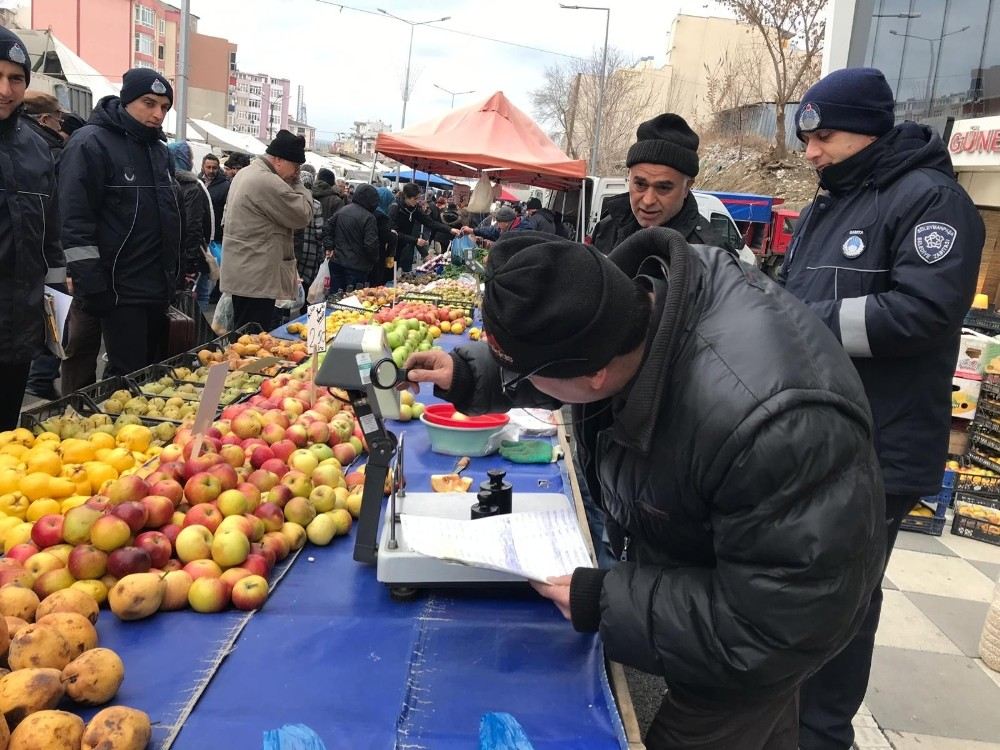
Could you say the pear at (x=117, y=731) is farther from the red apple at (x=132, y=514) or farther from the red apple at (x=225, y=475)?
the red apple at (x=225, y=475)

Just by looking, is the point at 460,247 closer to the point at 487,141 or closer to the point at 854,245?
the point at 487,141

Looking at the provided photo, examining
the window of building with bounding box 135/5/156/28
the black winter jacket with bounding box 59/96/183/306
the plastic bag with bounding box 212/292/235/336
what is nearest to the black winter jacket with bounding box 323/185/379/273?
the plastic bag with bounding box 212/292/235/336

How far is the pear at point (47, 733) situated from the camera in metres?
1.16

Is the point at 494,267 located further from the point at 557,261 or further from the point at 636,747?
the point at 636,747

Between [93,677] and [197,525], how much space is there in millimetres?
595

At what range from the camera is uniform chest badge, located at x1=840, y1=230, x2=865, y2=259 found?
2.35 meters

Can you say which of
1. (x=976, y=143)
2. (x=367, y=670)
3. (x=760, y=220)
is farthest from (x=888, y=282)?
(x=760, y=220)

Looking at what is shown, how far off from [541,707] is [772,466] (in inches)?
27.5

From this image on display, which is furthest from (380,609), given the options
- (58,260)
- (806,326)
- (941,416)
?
(58,260)

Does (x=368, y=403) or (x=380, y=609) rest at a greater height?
(x=368, y=403)

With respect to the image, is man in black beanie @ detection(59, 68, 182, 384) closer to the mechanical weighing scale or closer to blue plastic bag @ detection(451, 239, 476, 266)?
the mechanical weighing scale

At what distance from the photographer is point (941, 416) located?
2.29m

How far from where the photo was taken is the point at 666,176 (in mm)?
3289

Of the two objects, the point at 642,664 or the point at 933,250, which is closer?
the point at 642,664
